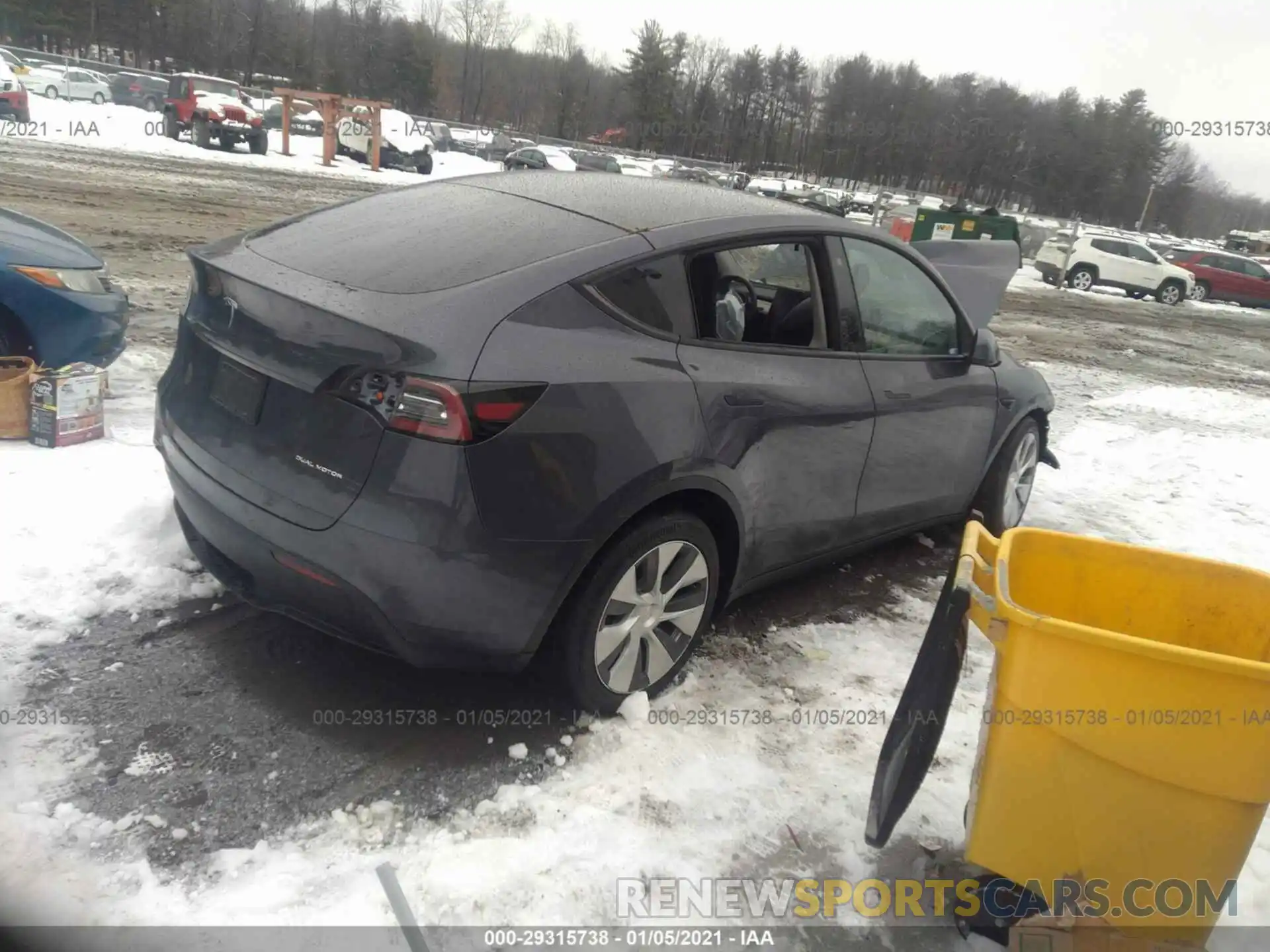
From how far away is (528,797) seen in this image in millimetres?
2721

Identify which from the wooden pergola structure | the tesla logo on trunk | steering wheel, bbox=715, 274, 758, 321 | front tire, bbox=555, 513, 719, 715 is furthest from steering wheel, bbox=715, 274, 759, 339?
the wooden pergola structure

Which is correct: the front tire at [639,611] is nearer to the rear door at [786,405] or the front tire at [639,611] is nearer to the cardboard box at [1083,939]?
the rear door at [786,405]

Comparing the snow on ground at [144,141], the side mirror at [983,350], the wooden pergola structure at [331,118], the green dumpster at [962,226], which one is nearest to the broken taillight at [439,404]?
the side mirror at [983,350]

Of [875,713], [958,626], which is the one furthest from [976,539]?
[875,713]

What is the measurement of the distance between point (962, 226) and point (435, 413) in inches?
822

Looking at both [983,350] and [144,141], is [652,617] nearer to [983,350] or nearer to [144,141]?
[983,350]

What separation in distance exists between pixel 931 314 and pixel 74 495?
12.9 ft

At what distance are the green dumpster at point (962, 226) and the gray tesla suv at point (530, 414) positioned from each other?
721 inches

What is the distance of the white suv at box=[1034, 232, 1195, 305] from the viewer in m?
24.9

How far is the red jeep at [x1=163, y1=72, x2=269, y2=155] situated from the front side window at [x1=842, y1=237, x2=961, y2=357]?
92.0 ft

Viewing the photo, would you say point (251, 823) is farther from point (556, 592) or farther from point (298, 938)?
point (556, 592)

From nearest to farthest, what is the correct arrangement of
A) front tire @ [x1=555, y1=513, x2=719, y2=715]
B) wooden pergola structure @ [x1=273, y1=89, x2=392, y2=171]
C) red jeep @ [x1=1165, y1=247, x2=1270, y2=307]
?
front tire @ [x1=555, y1=513, x2=719, y2=715] → red jeep @ [x1=1165, y1=247, x2=1270, y2=307] → wooden pergola structure @ [x1=273, y1=89, x2=392, y2=171]

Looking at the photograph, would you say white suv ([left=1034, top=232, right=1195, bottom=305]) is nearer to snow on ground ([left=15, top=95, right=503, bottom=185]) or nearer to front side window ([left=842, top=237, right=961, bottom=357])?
snow on ground ([left=15, top=95, right=503, bottom=185])

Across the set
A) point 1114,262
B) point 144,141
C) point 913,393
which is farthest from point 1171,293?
point 144,141
